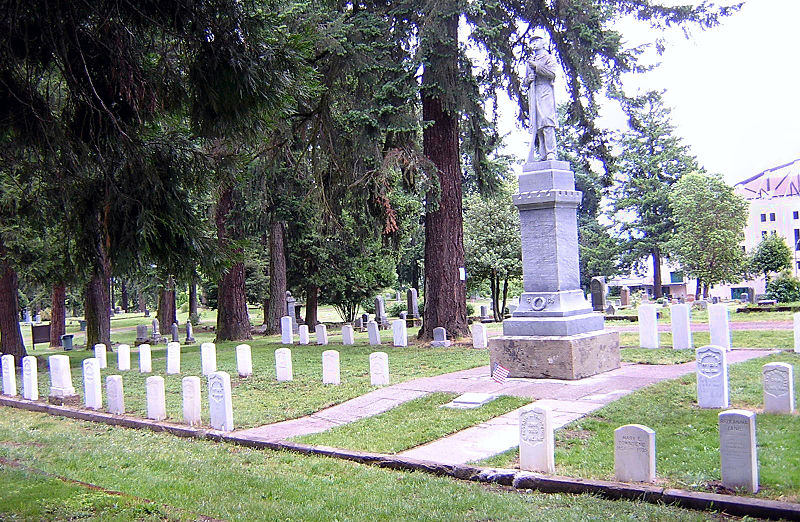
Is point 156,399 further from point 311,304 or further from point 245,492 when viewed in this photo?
point 311,304

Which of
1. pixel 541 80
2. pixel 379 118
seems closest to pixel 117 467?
pixel 541 80

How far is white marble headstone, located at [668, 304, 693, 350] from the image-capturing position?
48.4 ft

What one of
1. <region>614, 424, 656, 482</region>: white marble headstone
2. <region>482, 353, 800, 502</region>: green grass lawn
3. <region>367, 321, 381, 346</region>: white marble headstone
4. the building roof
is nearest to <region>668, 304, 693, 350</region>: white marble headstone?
<region>482, 353, 800, 502</region>: green grass lawn

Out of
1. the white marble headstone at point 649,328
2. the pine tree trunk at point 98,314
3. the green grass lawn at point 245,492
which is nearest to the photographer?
the green grass lawn at point 245,492

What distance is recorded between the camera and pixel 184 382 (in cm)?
1078

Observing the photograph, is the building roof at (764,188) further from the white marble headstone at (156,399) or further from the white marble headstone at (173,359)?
the white marble headstone at (156,399)

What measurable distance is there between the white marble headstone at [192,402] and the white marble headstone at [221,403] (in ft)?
1.86

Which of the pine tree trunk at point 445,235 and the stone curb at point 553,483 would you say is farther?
the pine tree trunk at point 445,235

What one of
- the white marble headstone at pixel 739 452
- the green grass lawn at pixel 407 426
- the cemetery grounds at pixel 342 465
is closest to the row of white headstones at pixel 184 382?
the cemetery grounds at pixel 342 465

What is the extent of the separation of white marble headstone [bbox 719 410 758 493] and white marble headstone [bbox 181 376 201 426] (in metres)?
7.64

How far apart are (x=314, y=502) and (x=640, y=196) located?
165 ft

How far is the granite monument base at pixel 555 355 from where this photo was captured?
1145 cm

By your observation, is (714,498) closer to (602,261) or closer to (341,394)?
(341,394)

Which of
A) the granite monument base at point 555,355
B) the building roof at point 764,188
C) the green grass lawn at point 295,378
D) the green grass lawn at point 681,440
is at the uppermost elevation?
the building roof at point 764,188
